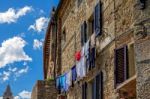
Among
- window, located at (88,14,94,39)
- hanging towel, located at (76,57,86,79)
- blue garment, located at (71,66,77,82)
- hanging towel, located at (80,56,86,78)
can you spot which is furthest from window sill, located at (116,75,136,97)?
blue garment, located at (71,66,77,82)

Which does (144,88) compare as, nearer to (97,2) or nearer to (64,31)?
(97,2)

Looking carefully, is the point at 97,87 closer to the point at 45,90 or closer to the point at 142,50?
the point at 142,50

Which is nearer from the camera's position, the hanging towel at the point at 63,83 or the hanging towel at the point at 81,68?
the hanging towel at the point at 81,68

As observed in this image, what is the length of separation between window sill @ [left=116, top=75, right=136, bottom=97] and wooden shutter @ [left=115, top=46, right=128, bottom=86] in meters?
0.98

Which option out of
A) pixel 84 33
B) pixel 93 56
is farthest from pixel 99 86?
pixel 84 33

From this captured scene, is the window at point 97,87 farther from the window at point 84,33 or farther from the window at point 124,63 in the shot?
the window at point 84,33

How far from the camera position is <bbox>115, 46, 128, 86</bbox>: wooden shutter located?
39.0 feet

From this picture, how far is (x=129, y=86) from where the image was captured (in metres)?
10.2

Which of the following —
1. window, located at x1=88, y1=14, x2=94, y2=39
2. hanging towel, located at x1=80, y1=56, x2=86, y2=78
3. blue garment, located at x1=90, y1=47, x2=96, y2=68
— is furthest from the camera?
window, located at x1=88, y1=14, x2=94, y2=39

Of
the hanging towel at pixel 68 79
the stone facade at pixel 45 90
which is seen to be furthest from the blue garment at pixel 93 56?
the stone facade at pixel 45 90

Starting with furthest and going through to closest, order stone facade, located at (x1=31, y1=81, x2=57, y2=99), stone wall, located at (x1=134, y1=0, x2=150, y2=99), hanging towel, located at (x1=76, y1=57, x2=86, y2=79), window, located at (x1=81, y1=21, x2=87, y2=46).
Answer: stone facade, located at (x1=31, y1=81, x2=57, y2=99), window, located at (x1=81, y1=21, x2=87, y2=46), hanging towel, located at (x1=76, y1=57, x2=86, y2=79), stone wall, located at (x1=134, y1=0, x2=150, y2=99)

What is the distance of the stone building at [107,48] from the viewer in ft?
29.9

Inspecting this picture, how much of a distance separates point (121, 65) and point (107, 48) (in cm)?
181

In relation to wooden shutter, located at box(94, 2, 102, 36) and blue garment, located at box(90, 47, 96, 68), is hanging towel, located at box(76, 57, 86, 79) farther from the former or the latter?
wooden shutter, located at box(94, 2, 102, 36)
